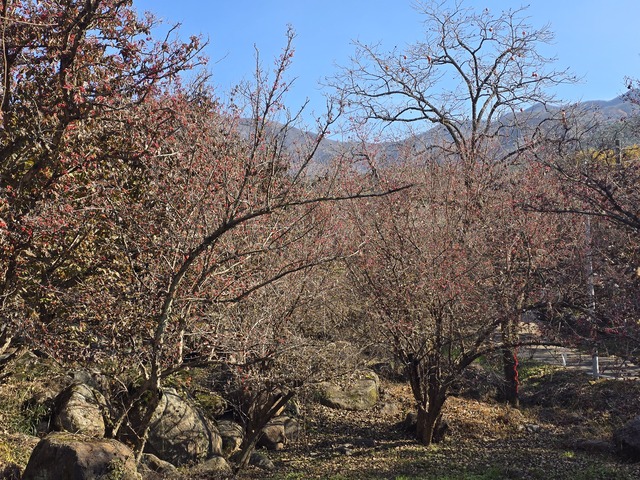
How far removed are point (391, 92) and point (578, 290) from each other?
7879 millimetres

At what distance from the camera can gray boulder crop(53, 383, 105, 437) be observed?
21.7ft

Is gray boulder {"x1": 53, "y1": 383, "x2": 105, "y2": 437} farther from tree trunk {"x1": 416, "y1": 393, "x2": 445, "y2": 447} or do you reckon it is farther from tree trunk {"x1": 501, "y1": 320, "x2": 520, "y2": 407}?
tree trunk {"x1": 501, "y1": 320, "x2": 520, "y2": 407}

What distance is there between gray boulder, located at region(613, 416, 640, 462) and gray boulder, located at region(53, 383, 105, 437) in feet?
23.2

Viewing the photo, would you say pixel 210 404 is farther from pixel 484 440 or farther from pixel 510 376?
pixel 510 376

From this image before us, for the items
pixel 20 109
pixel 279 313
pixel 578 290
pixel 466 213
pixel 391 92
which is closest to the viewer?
pixel 20 109

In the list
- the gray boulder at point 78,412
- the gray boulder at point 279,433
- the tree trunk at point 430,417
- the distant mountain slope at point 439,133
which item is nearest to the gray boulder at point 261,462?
the gray boulder at point 279,433

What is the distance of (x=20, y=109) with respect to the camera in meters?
5.27

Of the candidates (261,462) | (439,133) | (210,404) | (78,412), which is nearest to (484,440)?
(261,462)

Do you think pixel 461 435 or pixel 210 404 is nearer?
pixel 210 404

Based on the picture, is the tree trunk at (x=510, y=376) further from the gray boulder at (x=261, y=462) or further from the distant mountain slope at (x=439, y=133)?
the gray boulder at (x=261, y=462)

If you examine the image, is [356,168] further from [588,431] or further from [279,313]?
[588,431]

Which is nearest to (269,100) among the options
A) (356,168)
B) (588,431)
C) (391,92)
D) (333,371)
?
(333,371)

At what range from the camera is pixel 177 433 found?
7.47 meters

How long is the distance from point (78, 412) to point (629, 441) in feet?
24.3
